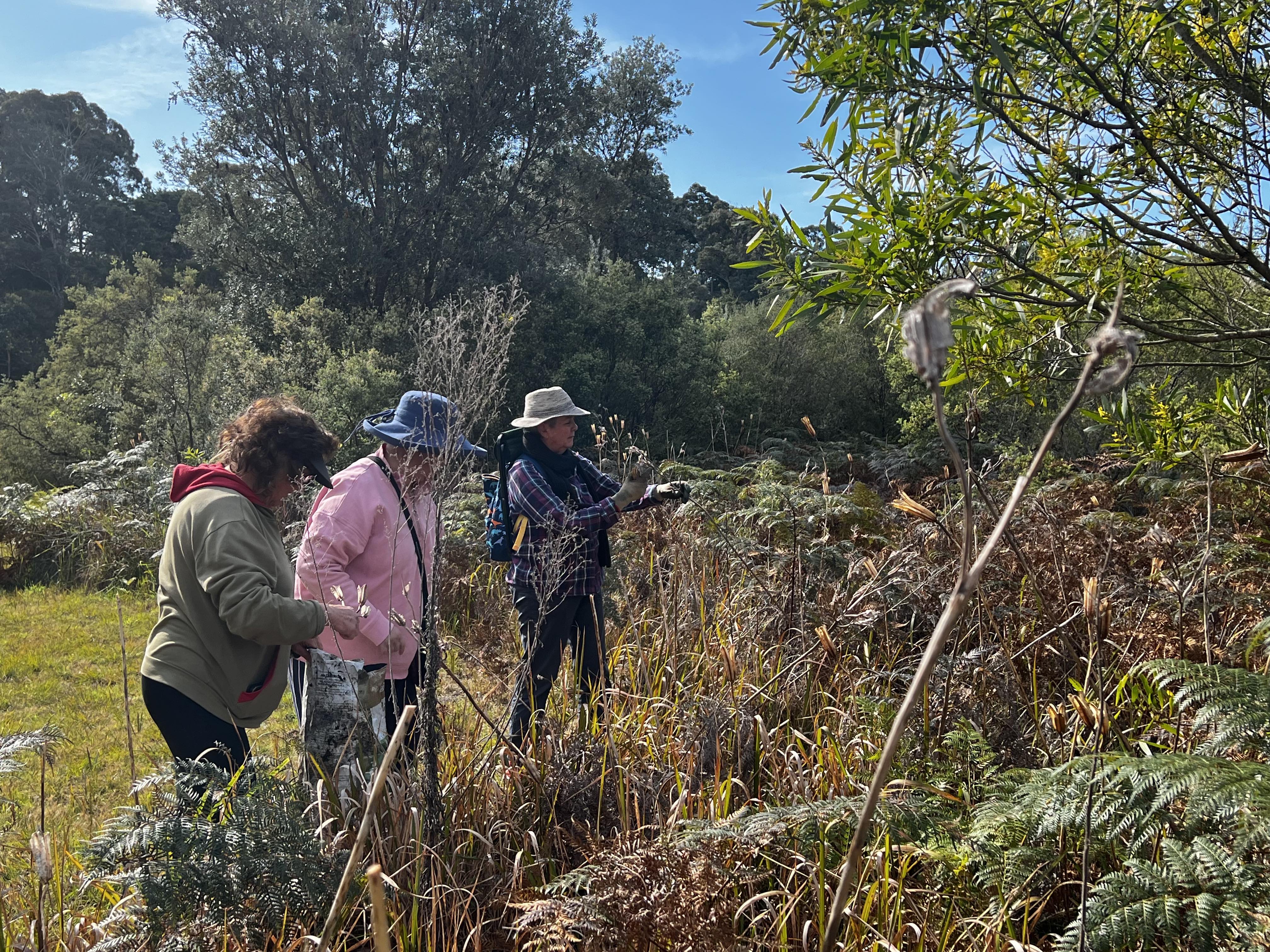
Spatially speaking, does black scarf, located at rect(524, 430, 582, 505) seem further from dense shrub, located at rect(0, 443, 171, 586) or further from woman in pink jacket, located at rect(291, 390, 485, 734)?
dense shrub, located at rect(0, 443, 171, 586)

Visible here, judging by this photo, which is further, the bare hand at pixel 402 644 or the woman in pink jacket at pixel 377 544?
the woman in pink jacket at pixel 377 544

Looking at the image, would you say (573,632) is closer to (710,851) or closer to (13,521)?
(710,851)

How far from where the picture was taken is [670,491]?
158 inches

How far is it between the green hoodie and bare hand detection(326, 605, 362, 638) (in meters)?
0.03

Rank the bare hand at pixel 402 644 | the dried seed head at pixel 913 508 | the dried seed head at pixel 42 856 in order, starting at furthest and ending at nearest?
the bare hand at pixel 402 644 < the dried seed head at pixel 913 508 < the dried seed head at pixel 42 856

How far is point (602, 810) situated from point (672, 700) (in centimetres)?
79

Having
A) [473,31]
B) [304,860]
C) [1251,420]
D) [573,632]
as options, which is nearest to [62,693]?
[573,632]

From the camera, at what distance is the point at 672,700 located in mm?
3441

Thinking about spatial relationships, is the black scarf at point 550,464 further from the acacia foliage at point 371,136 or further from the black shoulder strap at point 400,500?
the acacia foliage at point 371,136

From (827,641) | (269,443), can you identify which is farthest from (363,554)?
(827,641)

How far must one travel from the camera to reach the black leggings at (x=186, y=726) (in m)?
2.67

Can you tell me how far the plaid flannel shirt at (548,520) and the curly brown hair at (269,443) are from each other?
1145 mm

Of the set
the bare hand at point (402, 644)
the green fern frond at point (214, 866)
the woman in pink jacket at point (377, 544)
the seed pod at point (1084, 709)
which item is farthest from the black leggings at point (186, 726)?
the seed pod at point (1084, 709)

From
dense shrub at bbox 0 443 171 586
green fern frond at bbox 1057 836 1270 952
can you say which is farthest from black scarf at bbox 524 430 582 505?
dense shrub at bbox 0 443 171 586
